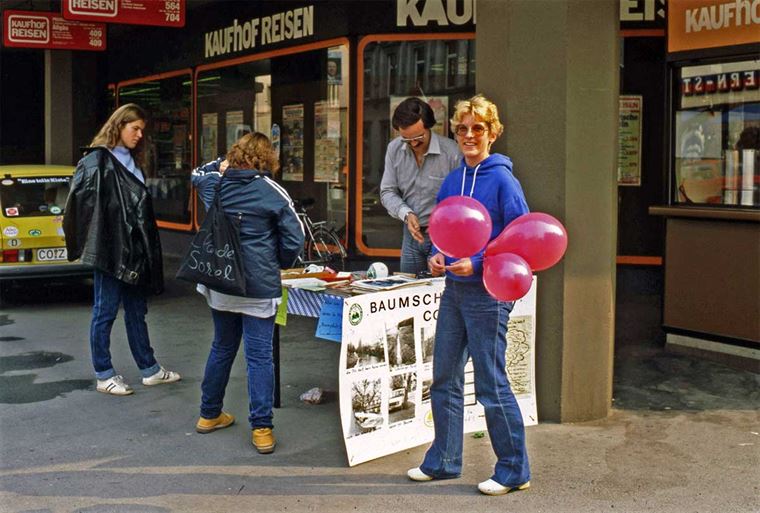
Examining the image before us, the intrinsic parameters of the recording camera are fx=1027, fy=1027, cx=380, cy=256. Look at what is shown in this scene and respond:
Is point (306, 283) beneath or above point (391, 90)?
beneath

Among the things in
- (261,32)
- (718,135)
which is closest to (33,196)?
(261,32)

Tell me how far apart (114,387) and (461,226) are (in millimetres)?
3428

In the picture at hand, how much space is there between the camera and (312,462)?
5520mm

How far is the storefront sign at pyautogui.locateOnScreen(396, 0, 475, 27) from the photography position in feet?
35.3

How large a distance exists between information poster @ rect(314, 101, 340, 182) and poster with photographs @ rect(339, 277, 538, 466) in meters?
6.27

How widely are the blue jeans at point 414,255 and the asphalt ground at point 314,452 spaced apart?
105cm

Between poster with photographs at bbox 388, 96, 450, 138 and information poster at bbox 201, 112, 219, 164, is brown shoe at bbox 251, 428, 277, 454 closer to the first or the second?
poster with photographs at bbox 388, 96, 450, 138

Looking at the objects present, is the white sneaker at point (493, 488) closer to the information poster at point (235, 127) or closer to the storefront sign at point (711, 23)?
the storefront sign at point (711, 23)

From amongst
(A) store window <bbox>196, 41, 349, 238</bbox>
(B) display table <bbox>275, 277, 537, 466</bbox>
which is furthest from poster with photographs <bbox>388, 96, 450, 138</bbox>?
(B) display table <bbox>275, 277, 537, 466</bbox>

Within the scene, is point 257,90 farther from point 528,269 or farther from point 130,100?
point 528,269

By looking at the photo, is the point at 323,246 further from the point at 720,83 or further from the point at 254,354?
the point at 254,354

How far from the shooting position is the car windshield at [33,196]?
10.4m

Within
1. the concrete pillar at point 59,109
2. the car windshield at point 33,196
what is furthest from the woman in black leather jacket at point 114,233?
the concrete pillar at point 59,109

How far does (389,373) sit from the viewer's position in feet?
18.0
